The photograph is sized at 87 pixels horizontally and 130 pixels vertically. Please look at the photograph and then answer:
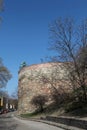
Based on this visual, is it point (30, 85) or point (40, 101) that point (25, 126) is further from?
point (30, 85)

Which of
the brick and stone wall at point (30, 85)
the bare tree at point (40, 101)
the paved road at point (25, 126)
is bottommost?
the paved road at point (25, 126)

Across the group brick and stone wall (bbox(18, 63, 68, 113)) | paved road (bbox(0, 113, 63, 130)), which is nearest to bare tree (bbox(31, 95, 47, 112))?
brick and stone wall (bbox(18, 63, 68, 113))

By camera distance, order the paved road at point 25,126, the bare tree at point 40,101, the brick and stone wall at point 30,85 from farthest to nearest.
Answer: the brick and stone wall at point 30,85
the bare tree at point 40,101
the paved road at point 25,126

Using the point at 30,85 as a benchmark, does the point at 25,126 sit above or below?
below

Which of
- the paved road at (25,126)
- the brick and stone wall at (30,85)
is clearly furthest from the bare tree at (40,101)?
the paved road at (25,126)

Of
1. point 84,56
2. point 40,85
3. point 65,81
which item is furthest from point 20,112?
point 84,56

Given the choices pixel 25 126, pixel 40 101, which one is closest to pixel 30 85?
A: pixel 40 101

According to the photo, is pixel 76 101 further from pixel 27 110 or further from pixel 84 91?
pixel 27 110

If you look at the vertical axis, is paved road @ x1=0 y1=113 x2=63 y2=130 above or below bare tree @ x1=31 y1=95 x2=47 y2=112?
below

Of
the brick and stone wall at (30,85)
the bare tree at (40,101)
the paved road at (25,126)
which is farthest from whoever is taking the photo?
the brick and stone wall at (30,85)

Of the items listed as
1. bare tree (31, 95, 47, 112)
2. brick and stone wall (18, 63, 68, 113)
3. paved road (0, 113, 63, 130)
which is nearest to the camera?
paved road (0, 113, 63, 130)

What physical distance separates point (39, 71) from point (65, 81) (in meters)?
19.2

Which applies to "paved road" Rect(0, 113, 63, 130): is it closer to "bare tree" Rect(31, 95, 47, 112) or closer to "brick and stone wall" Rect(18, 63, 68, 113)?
"bare tree" Rect(31, 95, 47, 112)

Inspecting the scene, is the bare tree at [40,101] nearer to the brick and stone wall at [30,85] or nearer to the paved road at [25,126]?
the brick and stone wall at [30,85]
